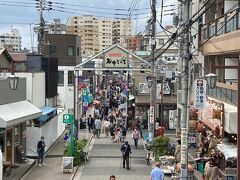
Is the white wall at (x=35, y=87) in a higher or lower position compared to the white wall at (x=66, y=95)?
higher

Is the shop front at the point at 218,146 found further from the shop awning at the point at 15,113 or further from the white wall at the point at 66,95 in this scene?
the white wall at the point at 66,95

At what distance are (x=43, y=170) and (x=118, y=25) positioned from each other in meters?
148

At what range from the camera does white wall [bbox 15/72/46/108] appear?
1207 inches

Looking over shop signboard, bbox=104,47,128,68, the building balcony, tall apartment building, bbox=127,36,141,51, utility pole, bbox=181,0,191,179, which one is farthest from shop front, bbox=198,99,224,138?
tall apartment building, bbox=127,36,141,51

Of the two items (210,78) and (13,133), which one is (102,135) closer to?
(13,133)

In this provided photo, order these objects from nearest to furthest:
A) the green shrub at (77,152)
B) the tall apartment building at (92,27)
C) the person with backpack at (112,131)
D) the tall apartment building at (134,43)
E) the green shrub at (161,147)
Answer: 1. the green shrub at (77,152)
2. the green shrub at (161,147)
3. the person with backpack at (112,131)
4. the tall apartment building at (134,43)
5. the tall apartment building at (92,27)

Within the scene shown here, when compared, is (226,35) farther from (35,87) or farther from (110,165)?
(35,87)

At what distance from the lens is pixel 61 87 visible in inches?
2094

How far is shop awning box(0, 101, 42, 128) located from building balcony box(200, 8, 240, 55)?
8786mm

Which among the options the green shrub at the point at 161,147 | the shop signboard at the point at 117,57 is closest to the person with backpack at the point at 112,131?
the shop signboard at the point at 117,57

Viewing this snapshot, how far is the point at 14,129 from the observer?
2620 centimetres

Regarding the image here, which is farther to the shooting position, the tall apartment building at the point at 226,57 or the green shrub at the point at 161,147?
the green shrub at the point at 161,147

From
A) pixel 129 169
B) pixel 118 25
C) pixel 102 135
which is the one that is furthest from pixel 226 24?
pixel 118 25

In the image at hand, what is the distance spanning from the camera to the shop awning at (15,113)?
21.5 metres
